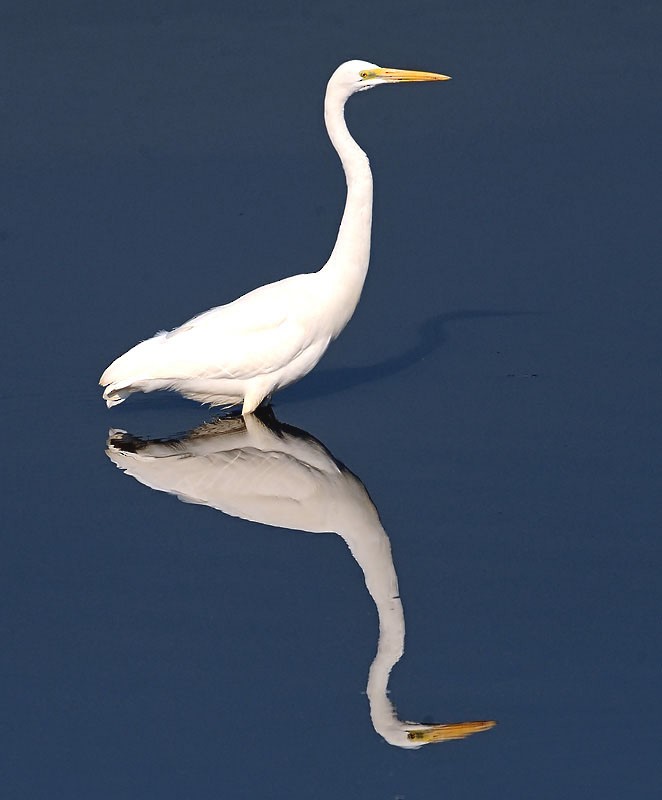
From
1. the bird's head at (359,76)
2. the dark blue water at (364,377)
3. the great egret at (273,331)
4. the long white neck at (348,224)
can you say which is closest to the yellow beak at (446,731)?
the dark blue water at (364,377)

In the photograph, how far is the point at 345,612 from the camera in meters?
5.70

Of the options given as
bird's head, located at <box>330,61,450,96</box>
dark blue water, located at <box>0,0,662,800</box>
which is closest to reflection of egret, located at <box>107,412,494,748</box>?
dark blue water, located at <box>0,0,662,800</box>

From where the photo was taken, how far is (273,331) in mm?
7305

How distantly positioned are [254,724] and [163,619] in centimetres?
80

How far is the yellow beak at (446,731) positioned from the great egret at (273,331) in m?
2.63

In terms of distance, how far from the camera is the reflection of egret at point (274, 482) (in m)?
5.95

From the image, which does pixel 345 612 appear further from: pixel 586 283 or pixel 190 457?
pixel 586 283

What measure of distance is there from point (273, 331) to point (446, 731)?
274 cm

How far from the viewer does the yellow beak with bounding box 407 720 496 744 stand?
4891 millimetres

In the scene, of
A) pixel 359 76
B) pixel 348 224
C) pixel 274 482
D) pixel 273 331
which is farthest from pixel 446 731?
pixel 359 76

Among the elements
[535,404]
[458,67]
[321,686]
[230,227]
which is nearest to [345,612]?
[321,686]

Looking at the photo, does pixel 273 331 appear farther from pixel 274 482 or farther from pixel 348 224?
pixel 274 482

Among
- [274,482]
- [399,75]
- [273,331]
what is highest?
[399,75]

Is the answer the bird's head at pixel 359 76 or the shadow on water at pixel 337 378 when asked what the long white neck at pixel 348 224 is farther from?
the shadow on water at pixel 337 378
